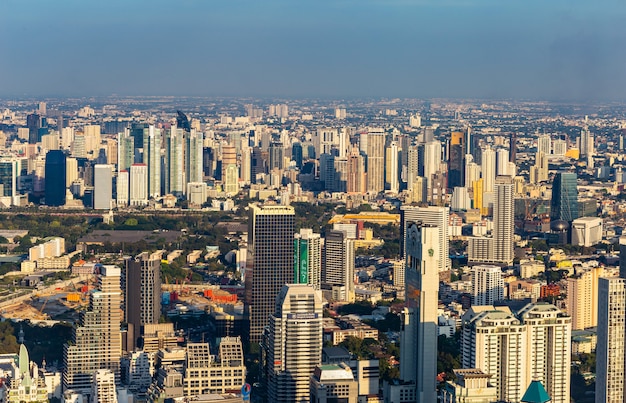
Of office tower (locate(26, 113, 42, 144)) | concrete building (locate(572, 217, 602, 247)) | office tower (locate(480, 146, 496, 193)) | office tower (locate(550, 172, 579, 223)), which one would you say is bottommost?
concrete building (locate(572, 217, 602, 247))

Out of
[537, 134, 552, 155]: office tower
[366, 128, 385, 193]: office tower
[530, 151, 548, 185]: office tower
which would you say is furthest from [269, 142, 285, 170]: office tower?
[530, 151, 548, 185]: office tower

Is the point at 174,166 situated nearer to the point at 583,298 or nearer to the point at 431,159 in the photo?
the point at 431,159

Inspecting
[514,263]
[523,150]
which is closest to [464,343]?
[514,263]

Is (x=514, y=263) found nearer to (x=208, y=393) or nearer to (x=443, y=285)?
(x=443, y=285)

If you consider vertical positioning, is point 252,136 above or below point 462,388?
above

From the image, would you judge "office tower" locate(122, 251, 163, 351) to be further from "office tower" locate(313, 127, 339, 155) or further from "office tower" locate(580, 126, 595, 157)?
"office tower" locate(313, 127, 339, 155)
